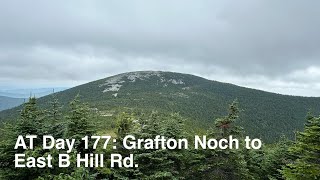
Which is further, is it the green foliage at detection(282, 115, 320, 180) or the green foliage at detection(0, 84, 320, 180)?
the green foliage at detection(0, 84, 320, 180)

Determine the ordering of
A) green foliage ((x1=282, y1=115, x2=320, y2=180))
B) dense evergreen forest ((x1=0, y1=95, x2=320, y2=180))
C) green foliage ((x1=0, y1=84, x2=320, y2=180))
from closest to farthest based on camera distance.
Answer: green foliage ((x1=282, y1=115, x2=320, y2=180))
dense evergreen forest ((x1=0, y1=95, x2=320, y2=180))
green foliage ((x1=0, y1=84, x2=320, y2=180))

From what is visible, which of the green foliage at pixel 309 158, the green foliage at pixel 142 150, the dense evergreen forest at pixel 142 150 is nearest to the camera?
the green foliage at pixel 309 158

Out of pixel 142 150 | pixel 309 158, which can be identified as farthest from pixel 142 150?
pixel 309 158

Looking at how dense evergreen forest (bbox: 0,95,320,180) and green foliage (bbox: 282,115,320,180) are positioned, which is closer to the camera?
green foliage (bbox: 282,115,320,180)

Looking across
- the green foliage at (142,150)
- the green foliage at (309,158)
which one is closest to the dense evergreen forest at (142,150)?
the green foliage at (142,150)

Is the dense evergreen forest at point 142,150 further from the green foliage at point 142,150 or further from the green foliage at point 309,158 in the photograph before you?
the green foliage at point 309,158

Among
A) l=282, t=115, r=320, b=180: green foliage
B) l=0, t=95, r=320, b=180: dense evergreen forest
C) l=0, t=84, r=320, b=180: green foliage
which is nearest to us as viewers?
l=282, t=115, r=320, b=180: green foliage

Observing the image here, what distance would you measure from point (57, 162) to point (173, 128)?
8886mm

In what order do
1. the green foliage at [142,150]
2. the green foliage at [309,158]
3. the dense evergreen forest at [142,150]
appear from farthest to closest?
1. the green foliage at [142,150]
2. the dense evergreen forest at [142,150]
3. the green foliage at [309,158]

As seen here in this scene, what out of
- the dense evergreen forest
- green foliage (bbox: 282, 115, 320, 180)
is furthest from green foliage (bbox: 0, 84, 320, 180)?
green foliage (bbox: 282, 115, 320, 180)

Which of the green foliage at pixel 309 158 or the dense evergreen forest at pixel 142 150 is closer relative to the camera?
the green foliage at pixel 309 158

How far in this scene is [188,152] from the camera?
2536cm

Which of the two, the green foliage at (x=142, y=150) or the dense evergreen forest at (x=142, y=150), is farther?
the green foliage at (x=142, y=150)

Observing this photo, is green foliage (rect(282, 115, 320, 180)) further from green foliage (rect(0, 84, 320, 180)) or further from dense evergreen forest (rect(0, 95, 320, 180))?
green foliage (rect(0, 84, 320, 180))
